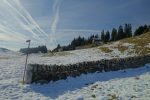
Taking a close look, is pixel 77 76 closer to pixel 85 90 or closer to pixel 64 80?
pixel 64 80

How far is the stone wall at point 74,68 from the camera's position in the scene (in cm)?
2202

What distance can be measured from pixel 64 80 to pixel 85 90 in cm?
356

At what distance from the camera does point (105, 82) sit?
21.6m

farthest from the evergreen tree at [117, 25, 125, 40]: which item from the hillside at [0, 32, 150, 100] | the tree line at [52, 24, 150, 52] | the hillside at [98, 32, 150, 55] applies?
the hillside at [0, 32, 150, 100]

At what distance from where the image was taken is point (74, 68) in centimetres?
2419

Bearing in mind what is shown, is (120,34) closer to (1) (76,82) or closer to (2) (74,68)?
(2) (74,68)

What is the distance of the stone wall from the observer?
22023 millimetres

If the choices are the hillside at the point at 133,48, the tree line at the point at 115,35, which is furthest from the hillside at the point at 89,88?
the tree line at the point at 115,35

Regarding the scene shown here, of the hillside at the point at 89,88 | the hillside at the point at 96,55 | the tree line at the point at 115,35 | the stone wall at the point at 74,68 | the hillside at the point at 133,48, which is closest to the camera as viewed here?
the hillside at the point at 89,88

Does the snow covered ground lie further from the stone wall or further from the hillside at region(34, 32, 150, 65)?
the hillside at region(34, 32, 150, 65)

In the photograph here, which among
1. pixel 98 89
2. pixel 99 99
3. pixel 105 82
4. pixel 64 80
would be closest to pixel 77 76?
pixel 64 80

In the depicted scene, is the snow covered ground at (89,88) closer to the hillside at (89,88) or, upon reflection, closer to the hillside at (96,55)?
the hillside at (89,88)

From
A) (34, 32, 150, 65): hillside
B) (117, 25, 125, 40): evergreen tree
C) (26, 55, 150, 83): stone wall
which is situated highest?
(117, 25, 125, 40): evergreen tree

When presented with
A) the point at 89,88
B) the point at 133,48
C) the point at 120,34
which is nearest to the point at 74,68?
the point at 89,88
